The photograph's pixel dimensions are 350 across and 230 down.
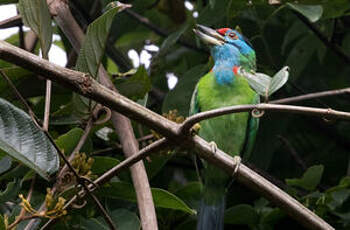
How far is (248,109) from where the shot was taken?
1.73 m

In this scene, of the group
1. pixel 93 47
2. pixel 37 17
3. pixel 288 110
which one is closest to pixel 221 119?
pixel 93 47

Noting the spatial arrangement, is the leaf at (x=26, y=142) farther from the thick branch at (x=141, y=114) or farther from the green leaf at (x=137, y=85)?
the green leaf at (x=137, y=85)

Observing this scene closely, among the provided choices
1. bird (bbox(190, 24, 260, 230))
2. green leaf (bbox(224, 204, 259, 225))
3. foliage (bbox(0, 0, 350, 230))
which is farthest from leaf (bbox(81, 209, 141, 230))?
bird (bbox(190, 24, 260, 230))

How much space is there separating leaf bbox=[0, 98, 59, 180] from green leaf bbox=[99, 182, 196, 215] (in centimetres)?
40

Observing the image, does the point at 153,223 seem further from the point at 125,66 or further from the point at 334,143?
the point at 334,143

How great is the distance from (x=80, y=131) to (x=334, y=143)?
1.97m

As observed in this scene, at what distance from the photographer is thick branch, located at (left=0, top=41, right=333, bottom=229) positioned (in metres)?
1.76

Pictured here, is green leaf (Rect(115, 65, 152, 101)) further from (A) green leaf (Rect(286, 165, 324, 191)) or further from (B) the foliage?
(A) green leaf (Rect(286, 165, 324, 191))

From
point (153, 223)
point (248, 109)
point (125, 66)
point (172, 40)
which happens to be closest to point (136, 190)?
point (153, 223)

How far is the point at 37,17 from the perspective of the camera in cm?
215

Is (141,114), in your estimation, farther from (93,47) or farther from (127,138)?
(127,138)

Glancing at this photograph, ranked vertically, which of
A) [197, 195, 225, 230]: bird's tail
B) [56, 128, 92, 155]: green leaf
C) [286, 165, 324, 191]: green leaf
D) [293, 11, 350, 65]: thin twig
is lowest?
[56, 128, 92, 155]: green leaf

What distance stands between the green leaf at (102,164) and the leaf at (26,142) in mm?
360

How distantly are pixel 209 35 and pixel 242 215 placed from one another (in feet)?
3.42
